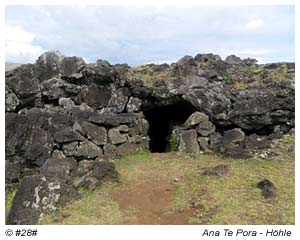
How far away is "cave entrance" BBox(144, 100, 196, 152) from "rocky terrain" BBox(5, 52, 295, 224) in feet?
0.35

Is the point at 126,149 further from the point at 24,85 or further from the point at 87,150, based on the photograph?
the point at 24,85

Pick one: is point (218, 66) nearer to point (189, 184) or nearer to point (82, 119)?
point (82, 119)

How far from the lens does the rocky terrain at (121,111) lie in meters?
14.7

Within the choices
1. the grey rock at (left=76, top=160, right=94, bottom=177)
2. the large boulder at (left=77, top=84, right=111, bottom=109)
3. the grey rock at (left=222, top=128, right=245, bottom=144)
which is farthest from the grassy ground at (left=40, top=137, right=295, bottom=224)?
the large boulder at (left=77, top=84, right=111, bottom=109)

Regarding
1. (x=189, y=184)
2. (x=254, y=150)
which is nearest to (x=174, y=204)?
(x=189, y=184)

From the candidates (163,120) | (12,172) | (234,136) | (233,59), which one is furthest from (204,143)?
(233,59)

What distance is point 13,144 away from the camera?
563 inches

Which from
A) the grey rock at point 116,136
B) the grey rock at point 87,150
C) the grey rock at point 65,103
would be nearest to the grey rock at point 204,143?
the grey rock at point 116,136

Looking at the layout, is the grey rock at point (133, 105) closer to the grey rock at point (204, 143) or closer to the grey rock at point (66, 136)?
the grey rock at point (204, 143)

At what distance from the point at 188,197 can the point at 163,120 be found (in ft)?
31.0

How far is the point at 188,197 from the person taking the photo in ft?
39.5

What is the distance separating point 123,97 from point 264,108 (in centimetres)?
611

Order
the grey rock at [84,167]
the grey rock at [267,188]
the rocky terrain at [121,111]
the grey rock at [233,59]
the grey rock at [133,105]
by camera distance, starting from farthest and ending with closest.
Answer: the grey rock at [233,59] → the grey rock at [133,105] → the rocky terrain at [121,111] → the grey rock at [84,167] → the grey rock at [267,188]

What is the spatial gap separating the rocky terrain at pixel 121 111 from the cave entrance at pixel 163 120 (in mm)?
105
